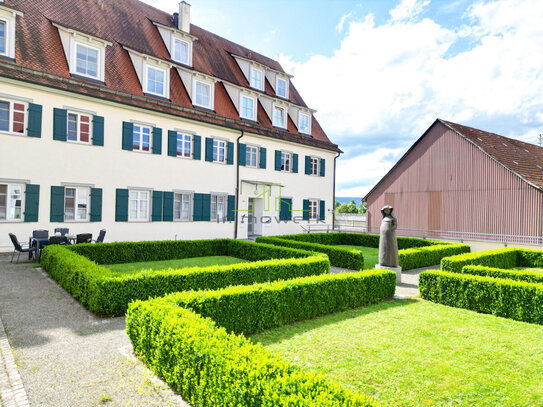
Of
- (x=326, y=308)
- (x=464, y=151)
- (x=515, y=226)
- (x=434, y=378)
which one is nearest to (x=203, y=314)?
(x=326, y=308)

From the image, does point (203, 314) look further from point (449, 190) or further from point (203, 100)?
point (449, 190)

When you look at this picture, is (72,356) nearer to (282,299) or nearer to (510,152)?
(282,299)

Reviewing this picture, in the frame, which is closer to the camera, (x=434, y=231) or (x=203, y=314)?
(x=203, y=314)

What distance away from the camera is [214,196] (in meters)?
19.5

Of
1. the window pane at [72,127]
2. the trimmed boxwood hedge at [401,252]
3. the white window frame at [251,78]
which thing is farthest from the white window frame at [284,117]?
the window pane at [72,127]

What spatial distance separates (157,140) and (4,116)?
19.7ft

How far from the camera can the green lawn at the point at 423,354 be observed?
425 centimetres

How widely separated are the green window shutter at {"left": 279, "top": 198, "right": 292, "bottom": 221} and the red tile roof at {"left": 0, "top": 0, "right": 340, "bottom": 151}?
168 inches

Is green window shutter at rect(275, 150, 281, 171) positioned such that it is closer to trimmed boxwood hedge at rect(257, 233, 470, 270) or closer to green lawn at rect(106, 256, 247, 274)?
trimmed boxwood hedge at rect(257, 233, 470, 270)

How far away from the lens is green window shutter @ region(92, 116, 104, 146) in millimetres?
14734

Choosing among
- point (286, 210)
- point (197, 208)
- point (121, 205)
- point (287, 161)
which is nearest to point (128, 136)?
point (121, 205)

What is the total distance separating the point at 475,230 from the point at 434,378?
19.4 meters

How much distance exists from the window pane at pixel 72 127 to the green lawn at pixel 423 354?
1263 centimetres

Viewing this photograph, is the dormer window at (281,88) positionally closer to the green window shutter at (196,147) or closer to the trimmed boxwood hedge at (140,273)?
the green window shutter at (196,147)
